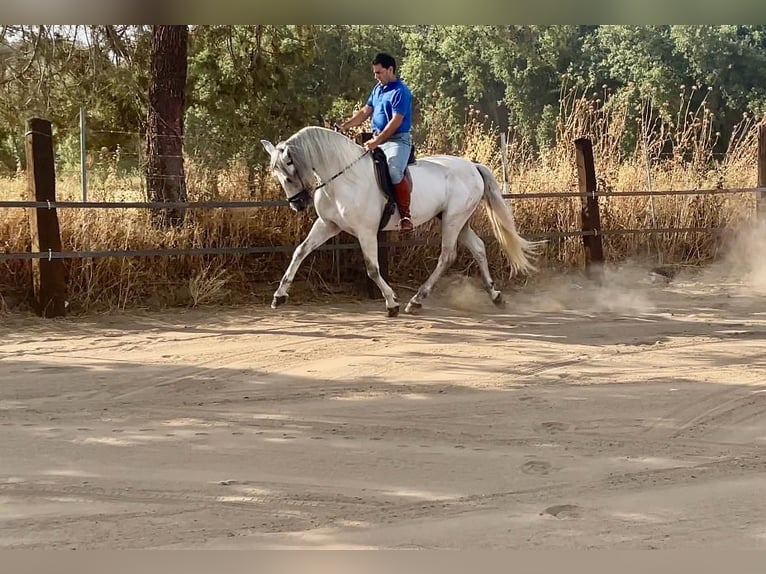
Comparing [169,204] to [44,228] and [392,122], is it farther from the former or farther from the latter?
[392,122]

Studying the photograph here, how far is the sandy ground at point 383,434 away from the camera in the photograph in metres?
3.08

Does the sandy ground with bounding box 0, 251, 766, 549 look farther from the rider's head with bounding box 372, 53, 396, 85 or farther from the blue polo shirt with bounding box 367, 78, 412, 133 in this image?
the rider's head with bounding box 372, 53, 396, 85

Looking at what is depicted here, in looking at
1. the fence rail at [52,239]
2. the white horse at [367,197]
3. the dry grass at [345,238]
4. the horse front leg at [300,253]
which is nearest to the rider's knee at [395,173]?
the white horse at [367,197]

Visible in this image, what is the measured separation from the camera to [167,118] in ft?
34.5

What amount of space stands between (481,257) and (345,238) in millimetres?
1791

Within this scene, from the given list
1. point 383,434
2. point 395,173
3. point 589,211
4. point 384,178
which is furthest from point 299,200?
point 589,211

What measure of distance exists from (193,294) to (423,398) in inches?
180

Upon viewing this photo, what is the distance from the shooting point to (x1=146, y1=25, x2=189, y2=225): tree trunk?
10.1m

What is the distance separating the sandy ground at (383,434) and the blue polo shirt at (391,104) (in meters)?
2.03

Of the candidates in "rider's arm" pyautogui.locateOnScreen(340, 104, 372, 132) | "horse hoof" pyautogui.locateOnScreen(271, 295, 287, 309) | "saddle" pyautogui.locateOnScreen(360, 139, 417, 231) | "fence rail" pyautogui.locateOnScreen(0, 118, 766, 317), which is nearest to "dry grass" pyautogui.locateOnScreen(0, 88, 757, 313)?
"fence rail" pyautogui.locateOnScreen(0, 118, 766, 317)

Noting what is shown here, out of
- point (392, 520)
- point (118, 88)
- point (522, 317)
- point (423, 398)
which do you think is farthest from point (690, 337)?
point (118, 88)

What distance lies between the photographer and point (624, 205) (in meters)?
12.2

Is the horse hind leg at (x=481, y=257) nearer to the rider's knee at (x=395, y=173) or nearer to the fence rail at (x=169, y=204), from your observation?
the fence rail at (x=169, y=204)
